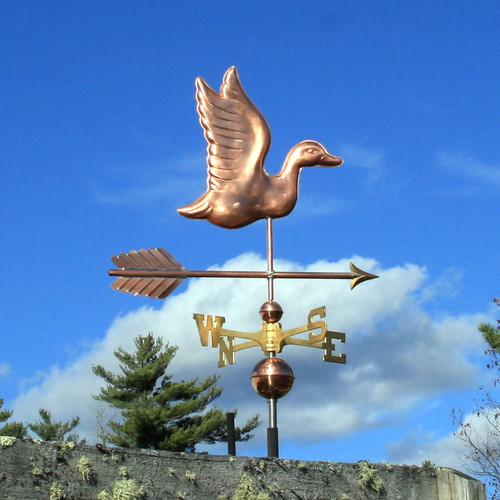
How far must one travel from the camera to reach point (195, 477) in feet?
10.1

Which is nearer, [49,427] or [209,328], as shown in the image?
[209,328]

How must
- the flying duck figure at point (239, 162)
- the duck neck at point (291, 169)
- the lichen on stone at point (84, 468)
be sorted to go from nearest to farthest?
1. the lichen on stone at point (84, 468)
2. the flying duck figure at point (239, 162)
3. the duck neck at point (291, 169)

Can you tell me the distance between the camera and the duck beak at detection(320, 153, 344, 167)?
4895mm

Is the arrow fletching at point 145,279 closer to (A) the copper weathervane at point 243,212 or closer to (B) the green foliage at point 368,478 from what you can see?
(A) the copper weathervane at point 243,212

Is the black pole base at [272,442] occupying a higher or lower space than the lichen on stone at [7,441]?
higher

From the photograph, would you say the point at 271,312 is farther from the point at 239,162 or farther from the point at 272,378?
the point at 239,162

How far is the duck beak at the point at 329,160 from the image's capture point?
489 centimetres

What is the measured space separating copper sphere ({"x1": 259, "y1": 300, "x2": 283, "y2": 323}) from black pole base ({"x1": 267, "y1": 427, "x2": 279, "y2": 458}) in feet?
1.91

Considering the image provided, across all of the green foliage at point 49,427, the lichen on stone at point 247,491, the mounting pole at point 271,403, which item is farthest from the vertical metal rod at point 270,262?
the green foliage at point 49,427

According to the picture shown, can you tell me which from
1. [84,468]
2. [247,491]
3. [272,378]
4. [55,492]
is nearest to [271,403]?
[272,378]

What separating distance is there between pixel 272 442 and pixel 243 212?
49.6 inches

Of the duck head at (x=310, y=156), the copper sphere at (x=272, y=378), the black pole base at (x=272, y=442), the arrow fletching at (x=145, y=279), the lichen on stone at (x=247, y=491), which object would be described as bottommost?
the lichen on stone at (x=247, y=491)

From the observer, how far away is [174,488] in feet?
9.98

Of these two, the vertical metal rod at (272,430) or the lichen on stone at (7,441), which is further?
the vertical metal rod at (272,430)
